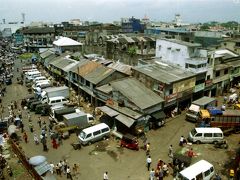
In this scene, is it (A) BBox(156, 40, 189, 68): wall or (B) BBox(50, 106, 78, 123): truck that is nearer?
(B) BBox(50, 106, 78, 123): truck

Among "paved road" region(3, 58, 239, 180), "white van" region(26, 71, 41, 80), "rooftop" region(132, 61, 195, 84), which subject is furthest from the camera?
"white van" region(26, 71, 41, 80)

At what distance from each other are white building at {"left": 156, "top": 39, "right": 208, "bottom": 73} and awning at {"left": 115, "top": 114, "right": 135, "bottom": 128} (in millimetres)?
15294

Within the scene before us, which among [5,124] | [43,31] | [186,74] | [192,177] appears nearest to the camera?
[192,177]

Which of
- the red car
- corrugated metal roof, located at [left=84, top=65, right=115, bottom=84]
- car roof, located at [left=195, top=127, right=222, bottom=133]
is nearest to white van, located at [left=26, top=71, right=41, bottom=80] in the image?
corrugated metal roof, located at [left=84, top=65, right=115, bottom=84]

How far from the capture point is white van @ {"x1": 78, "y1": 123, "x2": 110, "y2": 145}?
31328mm

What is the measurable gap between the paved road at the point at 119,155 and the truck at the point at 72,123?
1.21 m

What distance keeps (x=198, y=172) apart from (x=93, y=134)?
13.3 metres

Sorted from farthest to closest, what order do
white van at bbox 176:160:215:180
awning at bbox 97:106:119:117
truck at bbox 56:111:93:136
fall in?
1. truck at bbox 56:111:93:136
2. awning at bbox 97:106:119:117
3. white van at bbox 176:160:215:180

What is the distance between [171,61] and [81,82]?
16208 mm

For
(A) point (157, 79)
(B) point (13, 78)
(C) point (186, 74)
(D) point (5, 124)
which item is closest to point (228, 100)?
(C) point (186, 74)

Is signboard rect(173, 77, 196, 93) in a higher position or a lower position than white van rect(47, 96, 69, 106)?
higher

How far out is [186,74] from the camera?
4084 cm

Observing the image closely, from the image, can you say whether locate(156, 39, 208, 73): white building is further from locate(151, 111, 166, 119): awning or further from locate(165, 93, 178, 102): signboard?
locate(151, 111, 166, 119): awning

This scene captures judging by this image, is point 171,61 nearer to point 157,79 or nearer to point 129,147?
point 157,79
